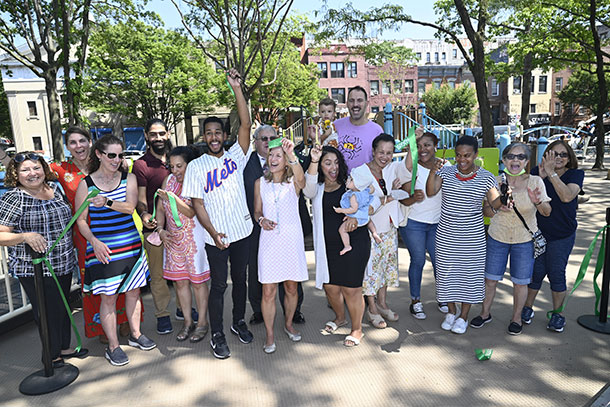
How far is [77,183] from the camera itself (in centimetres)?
366

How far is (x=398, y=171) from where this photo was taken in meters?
3.87

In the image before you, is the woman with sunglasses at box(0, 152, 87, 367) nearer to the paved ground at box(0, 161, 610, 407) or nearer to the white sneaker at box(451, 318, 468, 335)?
the paved ground at box(0, 161, 610, 407)

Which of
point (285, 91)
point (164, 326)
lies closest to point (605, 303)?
point (164, 326)

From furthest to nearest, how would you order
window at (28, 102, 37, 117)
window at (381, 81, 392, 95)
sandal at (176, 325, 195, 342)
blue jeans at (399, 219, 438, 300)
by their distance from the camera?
window at (381, 81, 392, 95), window at (28, 102, 37, 117), blue jeans at (399, 219, 438, 300), sandal at (176, 325, 195, 342)

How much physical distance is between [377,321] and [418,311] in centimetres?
48

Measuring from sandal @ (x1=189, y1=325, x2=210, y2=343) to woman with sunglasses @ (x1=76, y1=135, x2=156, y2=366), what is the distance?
1.84 feet

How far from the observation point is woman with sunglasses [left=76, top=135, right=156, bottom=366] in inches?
124

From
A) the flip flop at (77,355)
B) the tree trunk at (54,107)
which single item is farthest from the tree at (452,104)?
the flip flop at (77,355)

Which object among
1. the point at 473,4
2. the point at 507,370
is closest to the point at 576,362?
the point at 507,370

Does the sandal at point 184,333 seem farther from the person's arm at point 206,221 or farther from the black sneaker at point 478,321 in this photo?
the black sneaker at point 478,321

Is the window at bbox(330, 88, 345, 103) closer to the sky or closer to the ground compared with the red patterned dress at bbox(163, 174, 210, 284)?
closer to the sky

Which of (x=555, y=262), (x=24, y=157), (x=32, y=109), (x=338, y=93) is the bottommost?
(x=555, y=262)

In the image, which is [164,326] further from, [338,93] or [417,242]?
[338,93]

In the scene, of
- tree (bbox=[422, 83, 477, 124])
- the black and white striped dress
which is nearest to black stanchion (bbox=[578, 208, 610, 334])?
the black and white striped dress
